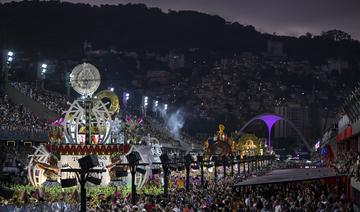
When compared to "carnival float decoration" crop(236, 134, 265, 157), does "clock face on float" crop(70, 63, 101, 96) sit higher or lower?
higher

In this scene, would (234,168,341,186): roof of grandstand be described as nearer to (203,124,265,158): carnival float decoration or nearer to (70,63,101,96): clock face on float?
(70,63,101,96): clock face on float

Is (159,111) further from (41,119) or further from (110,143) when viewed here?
(110,143)

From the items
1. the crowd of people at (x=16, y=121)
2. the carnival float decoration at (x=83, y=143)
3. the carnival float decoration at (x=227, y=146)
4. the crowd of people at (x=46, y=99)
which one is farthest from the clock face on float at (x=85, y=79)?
the crowd of people at (x=46, y=99)

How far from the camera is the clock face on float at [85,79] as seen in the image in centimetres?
4031

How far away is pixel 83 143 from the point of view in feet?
130

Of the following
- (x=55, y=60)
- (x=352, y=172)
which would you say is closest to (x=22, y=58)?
(x=55, y=60)

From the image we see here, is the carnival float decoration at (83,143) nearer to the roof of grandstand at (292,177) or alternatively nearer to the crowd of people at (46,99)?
the roof of grandstand at (292,177)

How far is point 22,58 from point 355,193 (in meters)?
130

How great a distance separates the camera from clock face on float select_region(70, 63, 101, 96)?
4031 centimetres

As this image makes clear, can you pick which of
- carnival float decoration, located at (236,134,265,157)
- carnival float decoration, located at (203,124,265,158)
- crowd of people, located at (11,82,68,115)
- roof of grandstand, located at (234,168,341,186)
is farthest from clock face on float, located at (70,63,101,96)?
carnival float decoration, located at (236,134,265,157)

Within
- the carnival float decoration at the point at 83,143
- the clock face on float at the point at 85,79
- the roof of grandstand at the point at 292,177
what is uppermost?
the clock face on float at the point at 85,79

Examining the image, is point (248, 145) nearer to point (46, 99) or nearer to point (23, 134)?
point (46, 99)

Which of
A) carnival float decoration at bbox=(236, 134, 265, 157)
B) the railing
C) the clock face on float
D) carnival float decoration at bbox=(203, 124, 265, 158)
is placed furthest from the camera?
carnival float decoration at bbox=(236, 134, 265, 157)

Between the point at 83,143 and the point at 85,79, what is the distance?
158 inches
